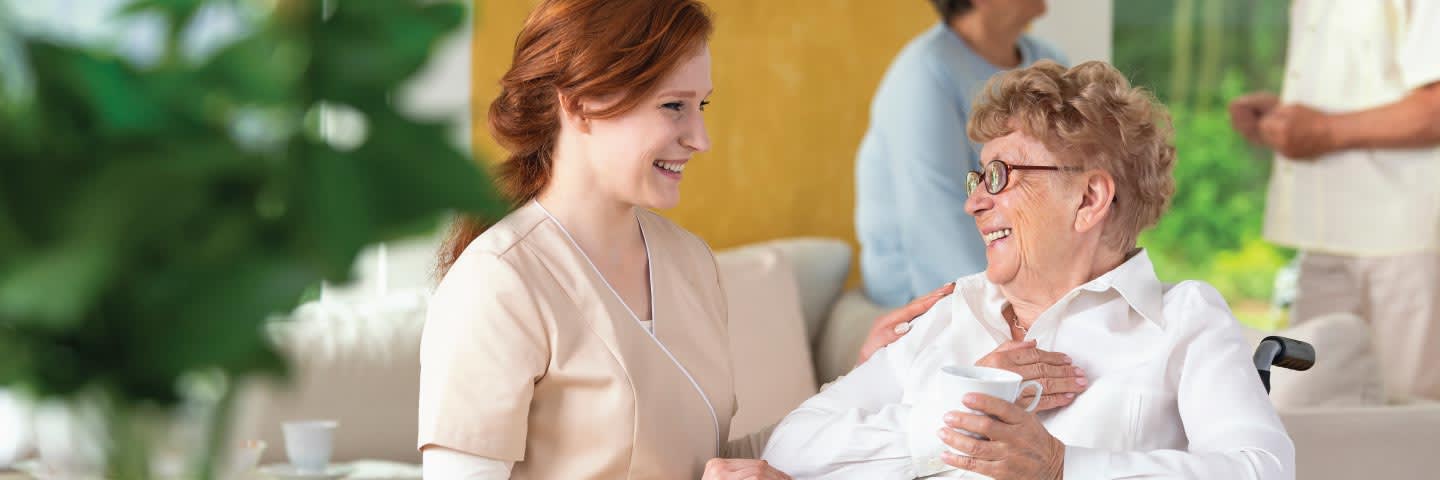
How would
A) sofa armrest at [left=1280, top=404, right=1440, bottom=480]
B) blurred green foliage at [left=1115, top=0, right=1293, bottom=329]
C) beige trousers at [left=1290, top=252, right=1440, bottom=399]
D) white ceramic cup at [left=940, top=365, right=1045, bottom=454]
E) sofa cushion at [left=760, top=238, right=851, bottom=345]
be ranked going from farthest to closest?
blurred green foliage at [left=1115, top=0, right=1293, bottom=329]
sofa cushion at [left=760, top=238, right=851, bottom=345]
beige trousers at [left=1290, top=252, right=1440, bottom=399]
sofa armrest at [left=1280, top=404, right=1440, bottom=480]
white ceramic cup at [left=940, top=365, right=1045, bottom=454]

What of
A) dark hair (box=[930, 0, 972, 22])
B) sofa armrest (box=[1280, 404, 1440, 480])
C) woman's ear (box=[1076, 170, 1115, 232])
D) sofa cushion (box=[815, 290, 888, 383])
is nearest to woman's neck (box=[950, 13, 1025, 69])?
dark hair (box=[930, 0, 972, 22])

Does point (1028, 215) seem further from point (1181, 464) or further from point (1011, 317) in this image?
point (1181, 464)

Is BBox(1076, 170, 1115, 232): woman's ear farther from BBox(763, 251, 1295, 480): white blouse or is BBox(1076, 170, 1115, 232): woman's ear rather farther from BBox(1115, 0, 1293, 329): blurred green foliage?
BBox(1115, 0, 1293, 329): blurred green foliage

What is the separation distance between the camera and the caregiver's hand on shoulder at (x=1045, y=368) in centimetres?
174

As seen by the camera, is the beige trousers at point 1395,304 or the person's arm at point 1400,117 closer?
the person's arm at point 1400,117

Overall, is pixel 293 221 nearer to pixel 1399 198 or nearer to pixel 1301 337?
pixel 1301 337

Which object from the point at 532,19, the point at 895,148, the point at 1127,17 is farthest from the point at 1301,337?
the point at 1127,17

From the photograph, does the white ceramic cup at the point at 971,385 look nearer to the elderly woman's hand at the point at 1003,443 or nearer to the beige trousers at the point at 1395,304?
the elderly woman's hand at the point at 1003,443

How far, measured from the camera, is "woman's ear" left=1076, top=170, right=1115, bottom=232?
74.2 inches

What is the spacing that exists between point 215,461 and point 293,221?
70 millimetres

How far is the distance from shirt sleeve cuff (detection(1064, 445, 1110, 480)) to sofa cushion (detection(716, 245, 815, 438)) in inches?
76.1

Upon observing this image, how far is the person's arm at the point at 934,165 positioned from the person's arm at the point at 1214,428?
1615mm

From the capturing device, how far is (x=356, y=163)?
24 cm

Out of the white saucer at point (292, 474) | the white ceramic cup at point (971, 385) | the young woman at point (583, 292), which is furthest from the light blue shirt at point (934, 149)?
the white ceramic cup at point (971, 385)
